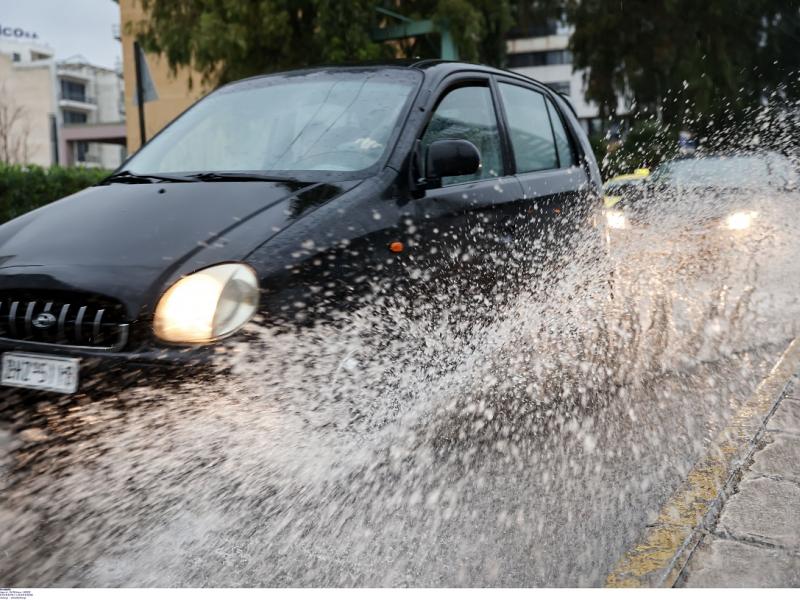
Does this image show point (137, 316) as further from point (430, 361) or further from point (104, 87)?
point (104, 87)

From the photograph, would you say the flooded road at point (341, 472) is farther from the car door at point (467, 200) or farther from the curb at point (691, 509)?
the car door at point (467, 200)

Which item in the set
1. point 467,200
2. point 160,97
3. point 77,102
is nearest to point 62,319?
point 467,200

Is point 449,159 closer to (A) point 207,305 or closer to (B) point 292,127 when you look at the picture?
(B) point 292,127

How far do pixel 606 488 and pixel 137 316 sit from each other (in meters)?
1.79

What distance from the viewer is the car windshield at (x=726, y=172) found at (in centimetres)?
1093

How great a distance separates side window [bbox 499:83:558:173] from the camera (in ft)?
15.7

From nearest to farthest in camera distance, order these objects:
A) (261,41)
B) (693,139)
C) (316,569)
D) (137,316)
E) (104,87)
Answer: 1. (316,569)
2. (137,316)
3. (261,41)
4. (693,139)
5. (104,87)

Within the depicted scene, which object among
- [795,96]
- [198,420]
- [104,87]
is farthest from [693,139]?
[104,87]

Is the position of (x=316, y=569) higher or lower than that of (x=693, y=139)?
lower

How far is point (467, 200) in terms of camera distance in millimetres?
4039

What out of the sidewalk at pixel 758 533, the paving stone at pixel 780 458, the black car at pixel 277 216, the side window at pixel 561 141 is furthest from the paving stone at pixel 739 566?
the side window at pixel 561 141

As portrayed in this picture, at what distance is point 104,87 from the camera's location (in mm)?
80875

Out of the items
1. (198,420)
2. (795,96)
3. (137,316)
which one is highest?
(795,96)

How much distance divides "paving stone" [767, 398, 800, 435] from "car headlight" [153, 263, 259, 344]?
2.31 m
